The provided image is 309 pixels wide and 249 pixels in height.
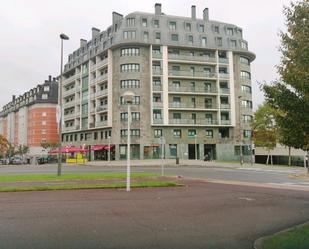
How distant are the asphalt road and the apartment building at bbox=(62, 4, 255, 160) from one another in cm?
4536

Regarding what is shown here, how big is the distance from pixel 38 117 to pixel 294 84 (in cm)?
9455

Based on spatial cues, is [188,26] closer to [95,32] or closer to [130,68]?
[130,68]

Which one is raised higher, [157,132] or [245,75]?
[245,75]

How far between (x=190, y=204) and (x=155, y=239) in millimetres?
4565

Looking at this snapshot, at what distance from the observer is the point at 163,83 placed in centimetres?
6059

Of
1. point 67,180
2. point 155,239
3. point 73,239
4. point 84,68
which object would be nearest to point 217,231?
point 155,239

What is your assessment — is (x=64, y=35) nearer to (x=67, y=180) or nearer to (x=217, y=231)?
(x=67, y=180)

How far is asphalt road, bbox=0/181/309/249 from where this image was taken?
627 cm

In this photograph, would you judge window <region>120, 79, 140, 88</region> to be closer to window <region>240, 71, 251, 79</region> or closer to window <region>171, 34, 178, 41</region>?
window <region>171, 34, 178, 41</region>

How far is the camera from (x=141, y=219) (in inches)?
327

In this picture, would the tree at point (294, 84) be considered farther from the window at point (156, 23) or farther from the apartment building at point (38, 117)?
the apartment building at point (38, 117)

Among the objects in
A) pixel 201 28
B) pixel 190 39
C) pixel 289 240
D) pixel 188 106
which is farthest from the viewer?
pixel 201 28

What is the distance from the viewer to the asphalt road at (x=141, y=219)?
6273mm

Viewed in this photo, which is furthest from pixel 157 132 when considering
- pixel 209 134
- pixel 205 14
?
pixel 205 14
